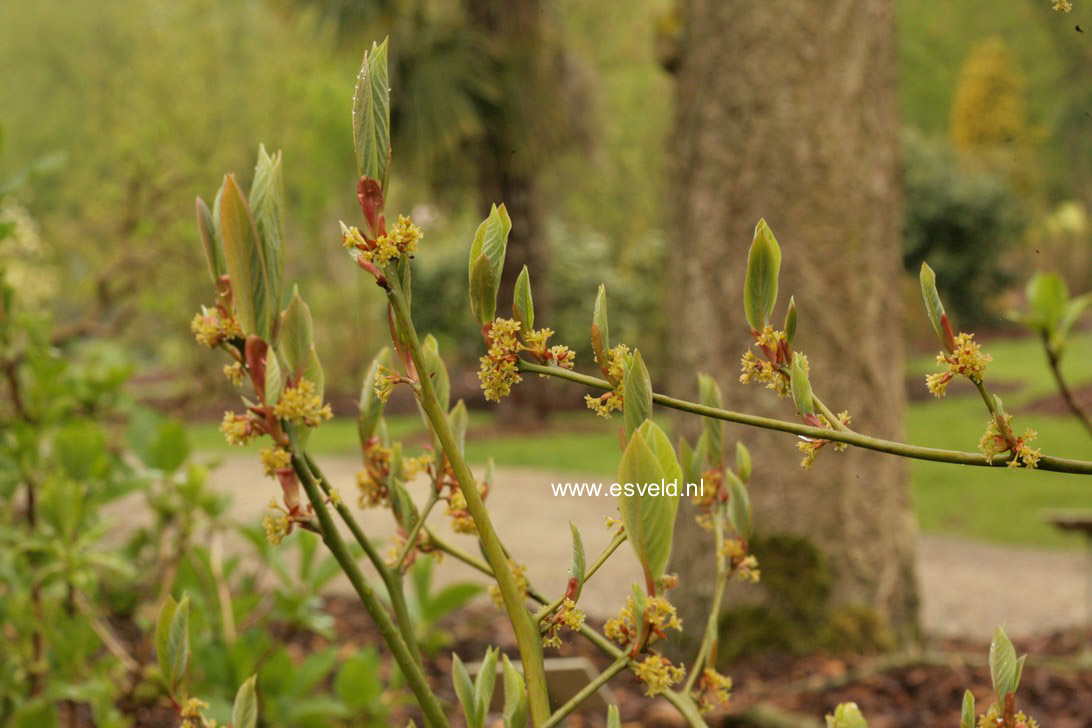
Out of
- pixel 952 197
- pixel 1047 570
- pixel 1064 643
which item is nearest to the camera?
pixel 1064 643

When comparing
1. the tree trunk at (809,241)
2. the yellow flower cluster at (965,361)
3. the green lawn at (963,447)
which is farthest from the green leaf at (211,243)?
the green lawn at (963,447)

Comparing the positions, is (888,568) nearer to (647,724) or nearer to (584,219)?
(647,724)

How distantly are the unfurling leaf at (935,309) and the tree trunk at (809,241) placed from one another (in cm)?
192

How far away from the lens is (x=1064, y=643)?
10.9 feet

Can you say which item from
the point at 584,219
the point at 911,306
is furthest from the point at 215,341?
the point at 584,219

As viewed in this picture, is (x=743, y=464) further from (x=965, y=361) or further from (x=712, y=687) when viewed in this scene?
(x=965, y=361)

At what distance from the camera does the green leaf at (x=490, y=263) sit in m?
0.44

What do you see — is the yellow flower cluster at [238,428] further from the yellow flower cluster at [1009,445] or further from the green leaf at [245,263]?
the yellow flower cluster at [1009,445]

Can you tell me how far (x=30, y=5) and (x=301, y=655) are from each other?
24458 millimetres

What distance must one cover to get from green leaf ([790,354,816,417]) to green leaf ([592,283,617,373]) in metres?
0.08

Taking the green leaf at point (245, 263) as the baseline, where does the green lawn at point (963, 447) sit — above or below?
above

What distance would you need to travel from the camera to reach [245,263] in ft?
1.37

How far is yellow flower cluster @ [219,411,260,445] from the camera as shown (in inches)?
16.9

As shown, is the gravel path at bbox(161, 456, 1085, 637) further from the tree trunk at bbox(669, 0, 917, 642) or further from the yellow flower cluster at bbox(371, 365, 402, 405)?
the yellow flower cluster at bbox(371, 365, 402, 405)
